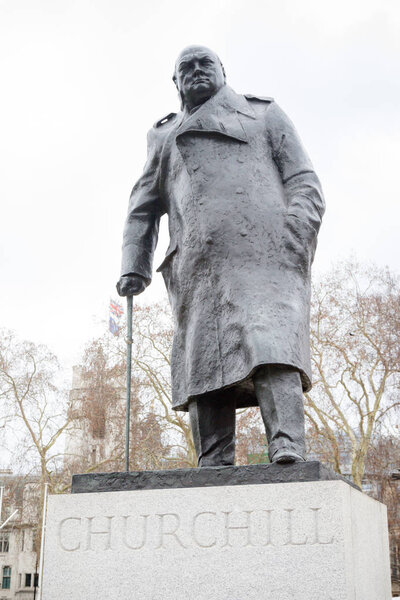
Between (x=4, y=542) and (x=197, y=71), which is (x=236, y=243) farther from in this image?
(x=4, y=542)

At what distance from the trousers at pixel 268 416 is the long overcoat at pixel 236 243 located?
3.3 inches

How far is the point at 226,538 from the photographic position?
3523 mm

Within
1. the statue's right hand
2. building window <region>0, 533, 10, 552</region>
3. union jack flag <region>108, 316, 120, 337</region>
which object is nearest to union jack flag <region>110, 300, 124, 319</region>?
union jack flag <region>108, 316, 120, 337</region>

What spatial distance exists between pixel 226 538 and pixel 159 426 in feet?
69.9

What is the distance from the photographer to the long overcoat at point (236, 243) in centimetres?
414

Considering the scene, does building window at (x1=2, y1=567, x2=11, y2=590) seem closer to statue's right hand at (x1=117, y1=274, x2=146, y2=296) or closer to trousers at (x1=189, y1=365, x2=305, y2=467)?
statue's right hand at (x1=117, y1=274, x2=146, y2=296)

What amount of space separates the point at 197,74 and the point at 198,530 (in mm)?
2874

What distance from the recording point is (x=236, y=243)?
435 cm

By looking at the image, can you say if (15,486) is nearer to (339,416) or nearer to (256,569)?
(339,416)

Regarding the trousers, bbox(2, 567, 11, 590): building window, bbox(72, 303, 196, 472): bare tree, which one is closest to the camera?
the trousers

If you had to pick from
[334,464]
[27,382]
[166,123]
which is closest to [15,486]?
[27,382]

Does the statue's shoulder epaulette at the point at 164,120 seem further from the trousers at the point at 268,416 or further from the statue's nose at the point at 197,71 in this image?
the trousers at the point at 268,416

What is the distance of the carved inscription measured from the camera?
3.44 meters

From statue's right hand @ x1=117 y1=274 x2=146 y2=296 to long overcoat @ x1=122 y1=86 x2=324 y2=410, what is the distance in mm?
49
